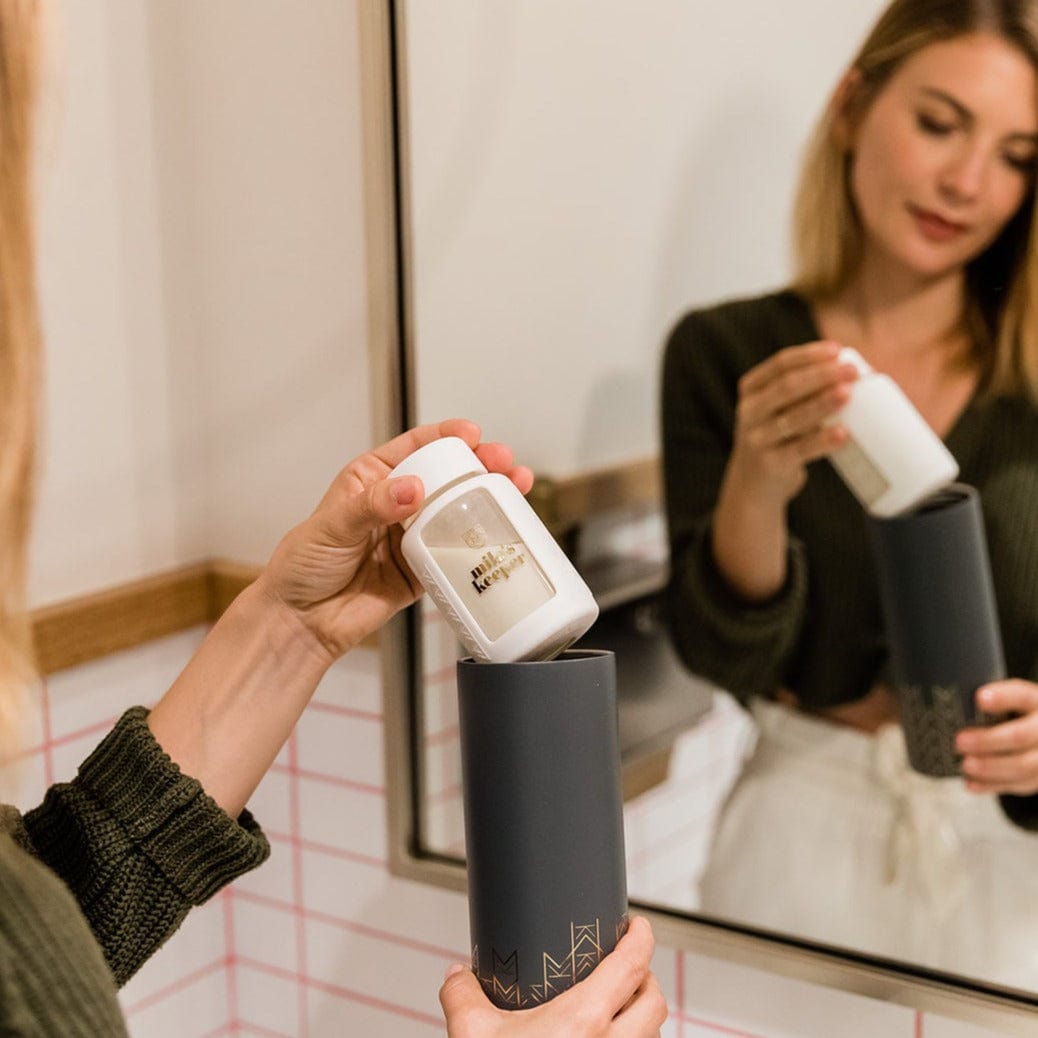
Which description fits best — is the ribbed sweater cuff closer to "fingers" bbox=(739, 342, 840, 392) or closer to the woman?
the woman

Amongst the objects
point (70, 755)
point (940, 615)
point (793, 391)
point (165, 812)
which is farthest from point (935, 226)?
point (70, 755)

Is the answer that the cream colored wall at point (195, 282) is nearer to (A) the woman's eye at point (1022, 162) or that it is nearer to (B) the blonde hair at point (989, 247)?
(B) the blonde hair at point (989, 247)

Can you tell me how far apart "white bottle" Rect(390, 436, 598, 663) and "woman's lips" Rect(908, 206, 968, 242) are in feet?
1.20

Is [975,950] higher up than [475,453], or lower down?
lower down

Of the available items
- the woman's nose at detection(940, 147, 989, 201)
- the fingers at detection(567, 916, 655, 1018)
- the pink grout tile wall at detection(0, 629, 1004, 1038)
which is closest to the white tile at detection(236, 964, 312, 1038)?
the pink grout tile wall at detection(0, 629, 1004, 1038)

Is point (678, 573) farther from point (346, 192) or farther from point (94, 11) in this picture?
point (94, 11)

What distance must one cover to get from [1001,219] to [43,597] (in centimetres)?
83

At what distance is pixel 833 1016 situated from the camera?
3.21ft

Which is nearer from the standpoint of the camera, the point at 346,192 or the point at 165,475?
the point at 346,192

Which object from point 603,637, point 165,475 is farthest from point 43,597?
point 603,637

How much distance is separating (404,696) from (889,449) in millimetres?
504

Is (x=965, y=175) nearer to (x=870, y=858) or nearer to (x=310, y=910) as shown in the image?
(x=870, y=858)

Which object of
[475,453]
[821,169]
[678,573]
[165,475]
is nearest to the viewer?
[475,453]

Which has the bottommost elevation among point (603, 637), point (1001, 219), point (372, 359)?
point (603, 637)
